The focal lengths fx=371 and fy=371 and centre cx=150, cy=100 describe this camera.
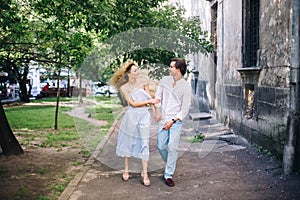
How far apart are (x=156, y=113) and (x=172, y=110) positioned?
345mm

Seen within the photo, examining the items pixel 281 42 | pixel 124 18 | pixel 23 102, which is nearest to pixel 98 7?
pixel 124 18

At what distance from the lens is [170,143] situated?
18.1ft

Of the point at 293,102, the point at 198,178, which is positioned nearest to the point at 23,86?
the point at 198,178

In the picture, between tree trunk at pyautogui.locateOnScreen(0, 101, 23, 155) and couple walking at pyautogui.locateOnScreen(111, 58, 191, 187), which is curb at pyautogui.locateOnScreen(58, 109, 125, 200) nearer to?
couple walking at pyautogui.locateOnScreen(111, 58, 191, 187)

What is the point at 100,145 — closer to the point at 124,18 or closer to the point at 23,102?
the point at 124,18

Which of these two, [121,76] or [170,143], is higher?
[121,76]

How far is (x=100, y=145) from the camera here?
921 centimetres

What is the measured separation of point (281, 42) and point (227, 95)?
477cm

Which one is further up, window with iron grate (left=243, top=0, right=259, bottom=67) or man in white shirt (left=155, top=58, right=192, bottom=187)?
window with iron grate (left=243, top=0, right=259, bottom=67)

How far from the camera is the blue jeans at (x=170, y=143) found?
5496mm

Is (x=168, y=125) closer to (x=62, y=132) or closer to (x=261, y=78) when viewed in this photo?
(x=261, y=78)

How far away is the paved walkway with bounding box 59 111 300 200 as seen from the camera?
5180 millimetres

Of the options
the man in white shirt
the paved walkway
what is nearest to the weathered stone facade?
the paved walkway

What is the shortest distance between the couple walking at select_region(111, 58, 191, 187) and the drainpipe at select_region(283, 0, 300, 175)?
1935mm
